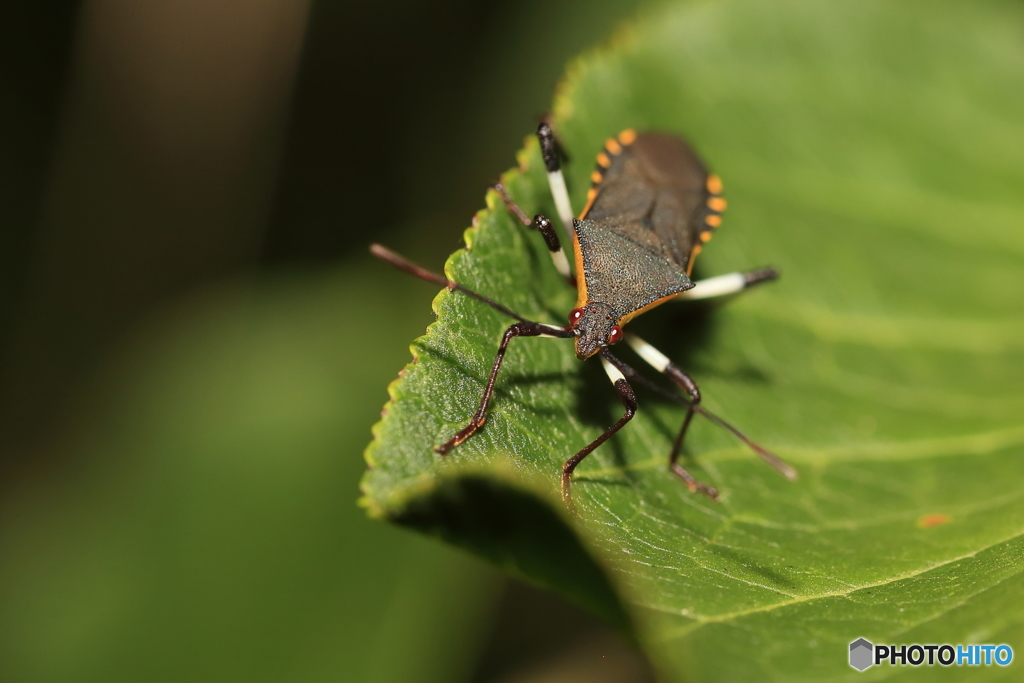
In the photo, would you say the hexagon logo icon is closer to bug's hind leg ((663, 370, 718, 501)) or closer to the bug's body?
bug's hind leg ((663, 370, 718, 501))

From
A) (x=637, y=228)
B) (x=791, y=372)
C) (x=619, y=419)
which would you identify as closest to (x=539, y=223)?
(x=637, y=228)

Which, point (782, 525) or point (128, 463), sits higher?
point (782, 525)

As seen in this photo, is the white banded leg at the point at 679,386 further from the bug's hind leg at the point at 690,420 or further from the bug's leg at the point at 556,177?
the bug's leg at the point at 556,177

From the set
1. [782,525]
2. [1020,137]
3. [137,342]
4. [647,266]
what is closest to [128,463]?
[137,342]

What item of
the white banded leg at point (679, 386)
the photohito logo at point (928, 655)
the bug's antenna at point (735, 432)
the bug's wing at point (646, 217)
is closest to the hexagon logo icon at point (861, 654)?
the photohito logo at point (928, 655)

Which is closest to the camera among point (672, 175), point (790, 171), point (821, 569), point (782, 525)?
point (821, 569)

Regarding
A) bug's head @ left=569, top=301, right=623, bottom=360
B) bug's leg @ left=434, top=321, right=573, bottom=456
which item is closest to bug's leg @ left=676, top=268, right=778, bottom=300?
bug's head @ left=569, top=301, right=623, bottom=360

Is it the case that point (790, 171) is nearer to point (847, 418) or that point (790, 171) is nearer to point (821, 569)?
point (847, 418)
